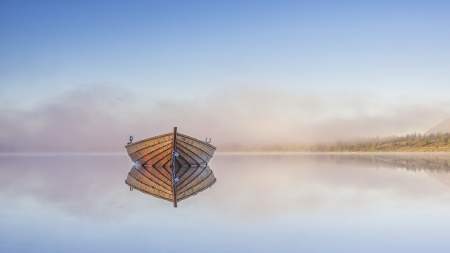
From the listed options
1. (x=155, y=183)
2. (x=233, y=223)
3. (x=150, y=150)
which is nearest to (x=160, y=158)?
(x=150, y=150)

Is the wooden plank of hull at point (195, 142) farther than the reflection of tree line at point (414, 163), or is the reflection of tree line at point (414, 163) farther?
the wooden plank of hull at point (195, 142)

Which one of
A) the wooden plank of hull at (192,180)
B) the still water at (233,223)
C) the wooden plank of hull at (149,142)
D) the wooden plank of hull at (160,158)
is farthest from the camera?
the wooden plank of hull at (160,158)

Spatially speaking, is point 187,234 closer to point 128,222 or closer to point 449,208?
point 128,222

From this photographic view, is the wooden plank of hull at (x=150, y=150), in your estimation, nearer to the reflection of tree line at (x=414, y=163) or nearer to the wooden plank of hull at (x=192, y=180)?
the wooden plank of hull at (x=192, y=180)

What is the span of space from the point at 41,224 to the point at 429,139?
101 m

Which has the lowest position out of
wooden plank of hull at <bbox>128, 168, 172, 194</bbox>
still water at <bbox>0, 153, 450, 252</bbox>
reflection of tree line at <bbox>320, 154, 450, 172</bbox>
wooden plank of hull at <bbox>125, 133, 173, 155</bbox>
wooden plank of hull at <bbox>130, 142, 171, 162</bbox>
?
still water at <bbox>0, 153, 450, 252</bbox>

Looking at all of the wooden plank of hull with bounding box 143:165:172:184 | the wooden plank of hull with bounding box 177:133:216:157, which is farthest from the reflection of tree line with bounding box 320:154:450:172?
the wooden plank of hull with bounding box 143:165:172:184

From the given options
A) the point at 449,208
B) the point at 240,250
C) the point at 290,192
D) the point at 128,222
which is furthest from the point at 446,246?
the point at 290,192

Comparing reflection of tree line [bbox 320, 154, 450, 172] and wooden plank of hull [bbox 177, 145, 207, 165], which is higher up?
wooden plank of hull [bbox 177, 145, 207, 165]

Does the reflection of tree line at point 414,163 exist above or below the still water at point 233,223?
above

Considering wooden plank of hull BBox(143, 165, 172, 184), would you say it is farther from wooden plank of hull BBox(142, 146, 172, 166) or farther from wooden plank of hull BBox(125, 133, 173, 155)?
wooden plank of hull BBox(125, 133, 173, 155)

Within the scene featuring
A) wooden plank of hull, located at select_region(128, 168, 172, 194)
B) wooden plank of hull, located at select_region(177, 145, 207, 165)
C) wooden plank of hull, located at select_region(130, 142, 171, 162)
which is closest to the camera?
wooden plank of hull, located at select_region(128, 168, 172, 194)

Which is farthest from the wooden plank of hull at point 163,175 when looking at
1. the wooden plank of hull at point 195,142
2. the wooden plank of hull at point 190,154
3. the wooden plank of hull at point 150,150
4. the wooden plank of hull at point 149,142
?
the wooden plank of hull at point 190,154

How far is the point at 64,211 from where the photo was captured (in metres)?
7.39
